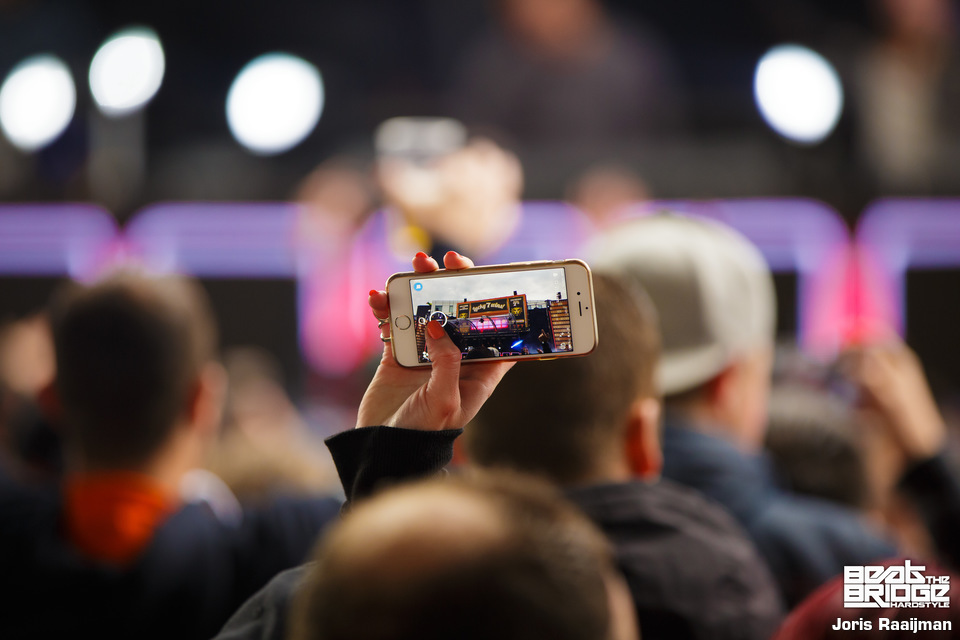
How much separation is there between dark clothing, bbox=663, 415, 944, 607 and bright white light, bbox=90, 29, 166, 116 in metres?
3.99

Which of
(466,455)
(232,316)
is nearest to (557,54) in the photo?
(232,316)

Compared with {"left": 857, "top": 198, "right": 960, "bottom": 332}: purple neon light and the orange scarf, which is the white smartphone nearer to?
the orange scarf

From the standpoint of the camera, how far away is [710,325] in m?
1.80

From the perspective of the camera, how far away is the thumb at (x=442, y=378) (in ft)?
2.65

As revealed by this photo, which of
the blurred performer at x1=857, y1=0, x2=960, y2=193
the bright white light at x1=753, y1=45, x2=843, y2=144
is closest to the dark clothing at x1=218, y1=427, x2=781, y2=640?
the blurred performer at x1=857, y1=0, x2=960, y2=193

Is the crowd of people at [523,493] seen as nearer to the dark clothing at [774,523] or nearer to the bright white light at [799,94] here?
the dark clothing at [774,523]

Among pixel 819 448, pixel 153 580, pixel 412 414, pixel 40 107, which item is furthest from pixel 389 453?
pixel 40 107

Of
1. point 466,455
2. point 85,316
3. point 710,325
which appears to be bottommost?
point 466,455

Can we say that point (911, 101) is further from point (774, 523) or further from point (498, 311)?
point (498, 311)

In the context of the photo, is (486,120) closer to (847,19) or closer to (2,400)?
(847,19)

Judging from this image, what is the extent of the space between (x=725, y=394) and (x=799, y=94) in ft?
11.0

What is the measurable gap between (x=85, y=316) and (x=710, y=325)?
1183mm

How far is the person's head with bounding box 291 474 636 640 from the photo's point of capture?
59cm

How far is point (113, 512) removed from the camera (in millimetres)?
1548
